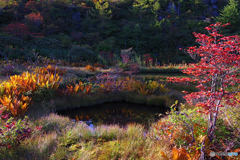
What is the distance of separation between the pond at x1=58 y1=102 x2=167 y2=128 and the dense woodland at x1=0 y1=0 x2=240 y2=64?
14.7m

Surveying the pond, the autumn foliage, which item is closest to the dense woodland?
the pond

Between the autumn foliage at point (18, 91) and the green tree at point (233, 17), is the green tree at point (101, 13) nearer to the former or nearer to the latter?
the green tree at point (233, 17)

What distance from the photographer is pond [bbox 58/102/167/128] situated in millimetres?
4531

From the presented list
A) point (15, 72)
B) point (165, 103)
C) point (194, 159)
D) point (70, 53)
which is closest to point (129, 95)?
point (165, 103)

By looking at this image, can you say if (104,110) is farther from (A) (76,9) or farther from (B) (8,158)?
(A) (76,9)

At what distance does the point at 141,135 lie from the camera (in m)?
3.16

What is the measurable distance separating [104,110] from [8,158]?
10.8 ft

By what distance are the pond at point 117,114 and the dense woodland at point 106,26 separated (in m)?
14.7

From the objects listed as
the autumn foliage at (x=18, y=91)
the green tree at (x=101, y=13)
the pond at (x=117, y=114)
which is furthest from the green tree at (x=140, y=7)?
the autumn foliage at (x=18, y=91)

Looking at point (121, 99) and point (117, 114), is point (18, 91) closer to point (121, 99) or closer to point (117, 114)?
point (117, 114)

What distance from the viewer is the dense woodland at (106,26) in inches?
850

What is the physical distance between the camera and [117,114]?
511cm

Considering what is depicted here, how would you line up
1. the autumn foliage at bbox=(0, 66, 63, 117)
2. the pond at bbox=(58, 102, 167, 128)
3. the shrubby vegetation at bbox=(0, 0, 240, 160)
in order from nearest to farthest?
the shrubby vegetation at bbox=(0, 0, 240, 160), the autumn foliage at bbox=(0, 66, 63, 117), the pond at bbox=(58, 102, 167, 128)

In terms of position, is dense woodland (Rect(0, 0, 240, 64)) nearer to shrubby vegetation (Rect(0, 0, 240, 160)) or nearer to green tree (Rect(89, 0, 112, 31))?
green tree (Rect(89, 0, 112, 31))
